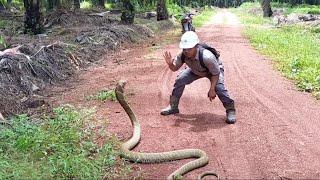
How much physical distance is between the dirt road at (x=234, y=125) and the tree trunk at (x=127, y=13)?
8438mm

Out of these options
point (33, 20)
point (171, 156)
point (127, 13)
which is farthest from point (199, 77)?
point (127, 13)

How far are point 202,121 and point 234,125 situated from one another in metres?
0.50

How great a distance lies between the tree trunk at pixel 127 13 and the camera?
19.7 metres

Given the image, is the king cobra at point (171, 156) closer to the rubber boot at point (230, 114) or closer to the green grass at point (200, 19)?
the rubber boot at point (230, 114)

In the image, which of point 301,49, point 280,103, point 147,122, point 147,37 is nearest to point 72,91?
point 147,122

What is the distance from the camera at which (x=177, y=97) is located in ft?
24.2

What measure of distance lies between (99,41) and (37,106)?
6.69m

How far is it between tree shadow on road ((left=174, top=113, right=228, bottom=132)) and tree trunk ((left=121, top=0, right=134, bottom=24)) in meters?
12.9

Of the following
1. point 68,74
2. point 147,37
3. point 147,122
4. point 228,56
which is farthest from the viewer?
point 147,37

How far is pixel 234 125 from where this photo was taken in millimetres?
6773

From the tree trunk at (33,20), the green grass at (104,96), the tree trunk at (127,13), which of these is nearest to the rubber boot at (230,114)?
the green grass at (104,96)

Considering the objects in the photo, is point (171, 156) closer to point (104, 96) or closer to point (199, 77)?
point (199, 77)

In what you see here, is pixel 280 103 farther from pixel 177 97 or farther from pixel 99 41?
pixel 99 41

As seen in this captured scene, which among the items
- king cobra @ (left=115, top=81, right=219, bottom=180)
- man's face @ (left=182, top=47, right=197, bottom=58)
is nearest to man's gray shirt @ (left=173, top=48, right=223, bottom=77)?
man's face @ (left=182, top=47, right=197, bottom=58)
